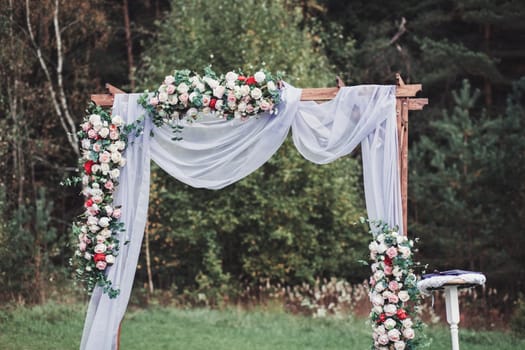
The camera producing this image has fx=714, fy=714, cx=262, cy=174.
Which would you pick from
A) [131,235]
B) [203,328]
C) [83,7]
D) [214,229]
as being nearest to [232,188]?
[214,229]

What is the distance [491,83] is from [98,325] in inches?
389

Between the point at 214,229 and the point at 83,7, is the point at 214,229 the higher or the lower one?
the lower one

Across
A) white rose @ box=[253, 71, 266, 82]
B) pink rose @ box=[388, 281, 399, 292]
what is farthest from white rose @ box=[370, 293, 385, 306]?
white rose @ box=[253, 71, 266, 82]

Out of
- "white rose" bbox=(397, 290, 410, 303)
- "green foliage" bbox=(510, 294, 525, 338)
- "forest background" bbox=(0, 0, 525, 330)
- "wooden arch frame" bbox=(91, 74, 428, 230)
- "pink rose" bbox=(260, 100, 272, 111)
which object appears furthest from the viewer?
"forest background" bbox=(0, 0, 525, 330)

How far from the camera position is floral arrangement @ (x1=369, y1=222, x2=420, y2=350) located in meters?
5.62

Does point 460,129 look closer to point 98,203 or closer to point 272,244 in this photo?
point 272,244

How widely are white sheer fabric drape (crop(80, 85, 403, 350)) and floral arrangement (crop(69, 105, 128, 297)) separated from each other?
91mm

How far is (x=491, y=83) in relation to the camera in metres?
13.5

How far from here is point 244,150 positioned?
20.6ft

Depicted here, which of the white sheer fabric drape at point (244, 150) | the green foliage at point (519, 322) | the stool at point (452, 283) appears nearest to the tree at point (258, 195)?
the green foliage at point (519, 322)

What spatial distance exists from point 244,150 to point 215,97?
53cm

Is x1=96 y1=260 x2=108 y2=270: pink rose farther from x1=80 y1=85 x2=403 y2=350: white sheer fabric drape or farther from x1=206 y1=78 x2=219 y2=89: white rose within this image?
x1=206 y1=78 x2=219 y2=89: white rose

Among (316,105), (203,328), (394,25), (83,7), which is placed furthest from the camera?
(394,25)

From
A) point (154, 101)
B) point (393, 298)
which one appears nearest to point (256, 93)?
point (154, 101)
